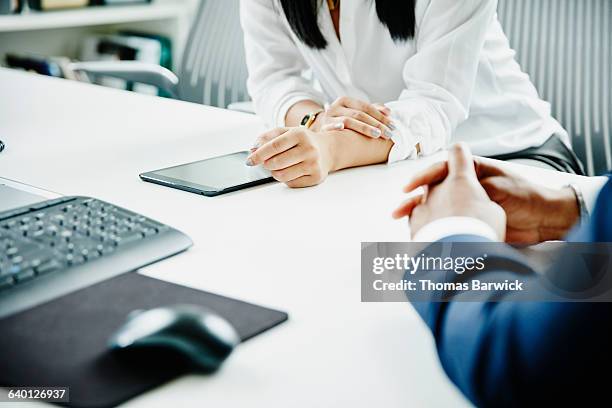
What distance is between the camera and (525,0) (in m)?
1.46

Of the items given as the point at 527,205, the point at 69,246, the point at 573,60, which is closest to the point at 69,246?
the point at 69,246

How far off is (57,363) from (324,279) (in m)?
0.24

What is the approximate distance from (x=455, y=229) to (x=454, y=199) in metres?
0.06

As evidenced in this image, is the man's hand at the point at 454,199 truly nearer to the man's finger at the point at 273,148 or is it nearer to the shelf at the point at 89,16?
the man's finger at the point at 273,148

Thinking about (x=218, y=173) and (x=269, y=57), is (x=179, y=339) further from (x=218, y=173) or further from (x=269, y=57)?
(x=269, y=57)

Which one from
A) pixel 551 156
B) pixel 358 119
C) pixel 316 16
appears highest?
pixel 316 16

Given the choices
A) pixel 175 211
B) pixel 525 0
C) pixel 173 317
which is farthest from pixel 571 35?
pixel 173 317

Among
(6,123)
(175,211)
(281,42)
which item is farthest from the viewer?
(281,42)

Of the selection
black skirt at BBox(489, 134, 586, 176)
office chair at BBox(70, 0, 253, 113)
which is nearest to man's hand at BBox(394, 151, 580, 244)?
black skirt at BBox(489, 134, 586, 176)

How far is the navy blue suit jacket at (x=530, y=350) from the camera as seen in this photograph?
431 mm

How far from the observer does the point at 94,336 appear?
1.70 ft

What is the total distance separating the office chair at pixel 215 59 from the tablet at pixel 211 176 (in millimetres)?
812

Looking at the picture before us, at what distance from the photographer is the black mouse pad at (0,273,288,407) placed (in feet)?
1.53

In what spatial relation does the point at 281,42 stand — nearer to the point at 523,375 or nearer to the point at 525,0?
the point at 525,0
